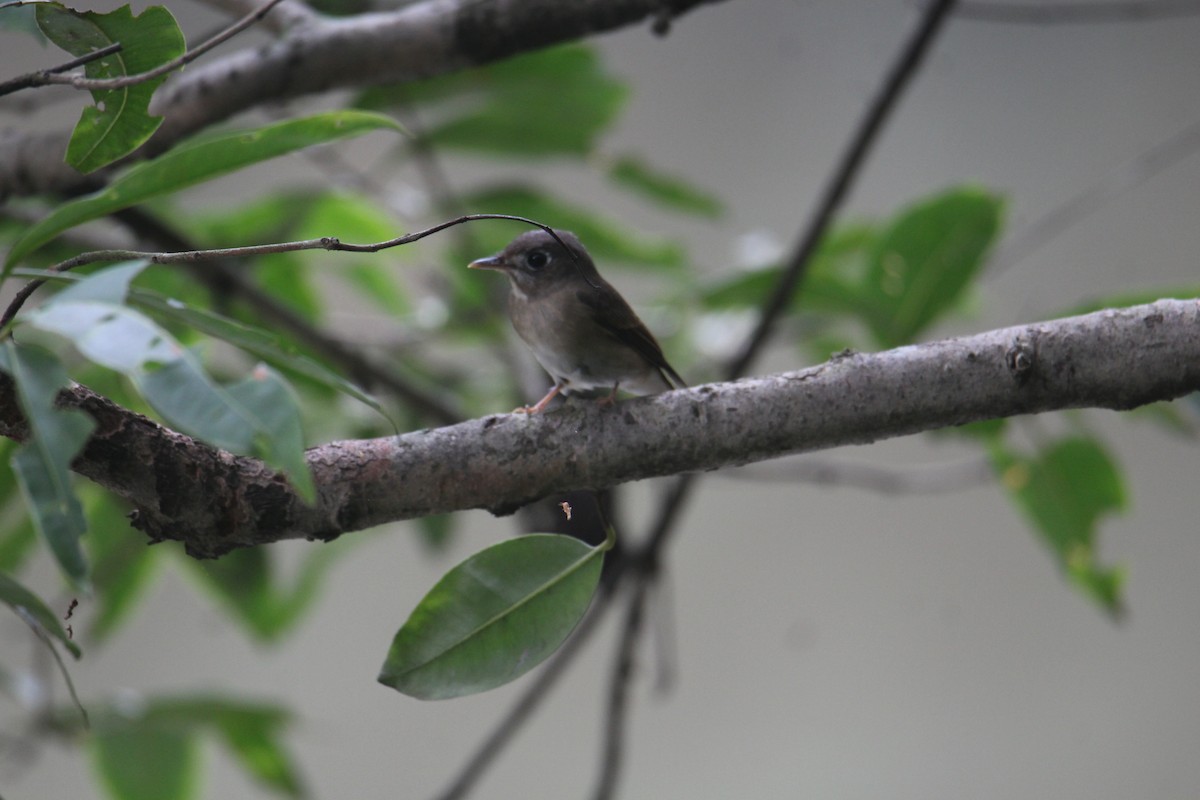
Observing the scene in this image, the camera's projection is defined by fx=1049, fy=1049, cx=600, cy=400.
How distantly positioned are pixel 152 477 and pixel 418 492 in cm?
20

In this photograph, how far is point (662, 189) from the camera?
1.96 metres

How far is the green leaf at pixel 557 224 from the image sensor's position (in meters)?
1.94

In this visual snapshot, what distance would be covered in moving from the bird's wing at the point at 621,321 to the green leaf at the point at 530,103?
2.12ft

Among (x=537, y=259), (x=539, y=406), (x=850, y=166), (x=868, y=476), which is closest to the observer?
(x=539, y=406)

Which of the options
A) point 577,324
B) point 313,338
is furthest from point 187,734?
point 577,324

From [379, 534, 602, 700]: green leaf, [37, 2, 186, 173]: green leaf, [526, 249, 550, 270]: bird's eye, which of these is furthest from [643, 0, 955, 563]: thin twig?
[37, 2, 186, 173]: green leaf

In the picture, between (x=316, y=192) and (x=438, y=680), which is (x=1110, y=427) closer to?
Result: (x=316, y=192)

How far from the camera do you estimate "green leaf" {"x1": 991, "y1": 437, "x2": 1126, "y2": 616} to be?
1730 mm

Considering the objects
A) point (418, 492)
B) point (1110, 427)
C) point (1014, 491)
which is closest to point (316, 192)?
point (418, 492)

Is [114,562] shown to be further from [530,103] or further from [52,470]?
[52,470]

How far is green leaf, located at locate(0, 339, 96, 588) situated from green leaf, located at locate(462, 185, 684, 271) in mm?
1410

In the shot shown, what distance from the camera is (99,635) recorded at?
1.96m

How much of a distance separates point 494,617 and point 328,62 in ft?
2.47

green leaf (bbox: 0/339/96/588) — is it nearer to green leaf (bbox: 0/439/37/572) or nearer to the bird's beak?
the bird's beak
